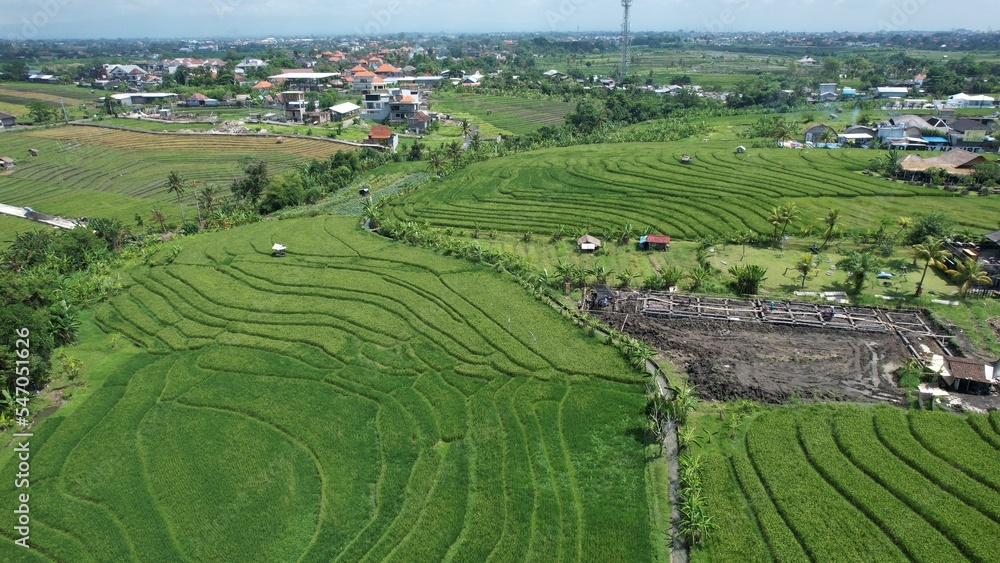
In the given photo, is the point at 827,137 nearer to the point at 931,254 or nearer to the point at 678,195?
the point at 678,195

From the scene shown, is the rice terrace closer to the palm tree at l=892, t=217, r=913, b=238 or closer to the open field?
the palm tree at l=892, t=217, r=913, b=238

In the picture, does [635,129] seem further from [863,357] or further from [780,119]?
[863,357]

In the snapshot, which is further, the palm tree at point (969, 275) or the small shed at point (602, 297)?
the small shed at point (602, 297)

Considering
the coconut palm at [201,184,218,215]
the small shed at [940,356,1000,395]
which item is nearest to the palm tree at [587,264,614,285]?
the small shed at [940,356,1000,395]

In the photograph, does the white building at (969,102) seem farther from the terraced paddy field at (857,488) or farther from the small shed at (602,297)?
the terraced paddy field at (857,488)

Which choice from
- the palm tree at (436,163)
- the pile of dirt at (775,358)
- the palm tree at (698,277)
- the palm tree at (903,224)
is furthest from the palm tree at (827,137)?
the pile of dirt at (775,358)

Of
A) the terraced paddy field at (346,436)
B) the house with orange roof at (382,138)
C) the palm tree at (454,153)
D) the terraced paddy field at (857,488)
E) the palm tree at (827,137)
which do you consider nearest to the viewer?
the terraced paddy field at (857,488)
